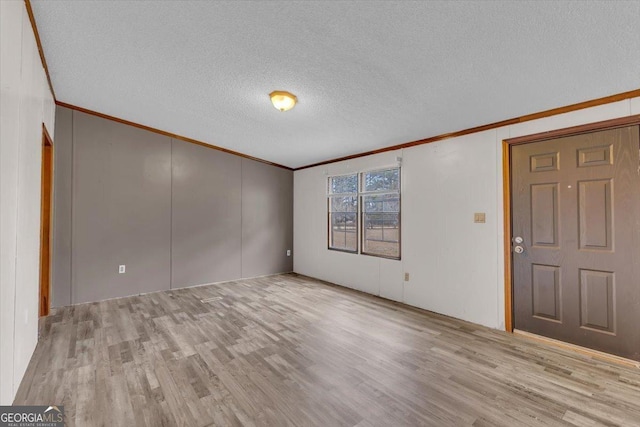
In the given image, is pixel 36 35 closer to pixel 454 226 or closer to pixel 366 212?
pixel 366 212

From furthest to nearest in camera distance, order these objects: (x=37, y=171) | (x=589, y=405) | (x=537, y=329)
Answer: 1. (x=537, y=329)
2. (x=37, y=171)
3. (x=589, y=405)

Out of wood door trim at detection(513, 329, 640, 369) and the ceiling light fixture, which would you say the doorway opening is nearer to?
wood door trim at detection(513, 329, 640, 369)

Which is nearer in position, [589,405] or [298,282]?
[589,405]

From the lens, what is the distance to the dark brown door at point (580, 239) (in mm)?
2410

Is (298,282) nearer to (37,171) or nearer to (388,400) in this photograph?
(388,400)

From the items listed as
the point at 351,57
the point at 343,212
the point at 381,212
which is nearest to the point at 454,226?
the point at 381,212

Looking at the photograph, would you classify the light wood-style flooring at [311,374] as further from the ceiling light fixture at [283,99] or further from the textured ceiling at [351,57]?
the ceiling light fixture at [283,99]

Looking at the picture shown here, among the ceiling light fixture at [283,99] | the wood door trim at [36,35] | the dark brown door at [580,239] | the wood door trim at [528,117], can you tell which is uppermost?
the wood door trim at [36,35]

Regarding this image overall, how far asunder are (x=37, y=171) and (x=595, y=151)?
5.07 m

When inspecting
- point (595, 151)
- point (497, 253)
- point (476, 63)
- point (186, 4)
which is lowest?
point (497, 253)

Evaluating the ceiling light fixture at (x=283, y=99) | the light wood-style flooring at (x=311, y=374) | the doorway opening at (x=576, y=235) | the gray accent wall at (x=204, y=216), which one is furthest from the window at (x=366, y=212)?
the ceiling light fixture at (x=283, y=99)

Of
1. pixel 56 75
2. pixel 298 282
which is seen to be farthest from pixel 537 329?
pixel 56 75

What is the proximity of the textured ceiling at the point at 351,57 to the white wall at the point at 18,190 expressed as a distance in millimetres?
561

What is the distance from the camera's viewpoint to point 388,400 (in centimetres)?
192
